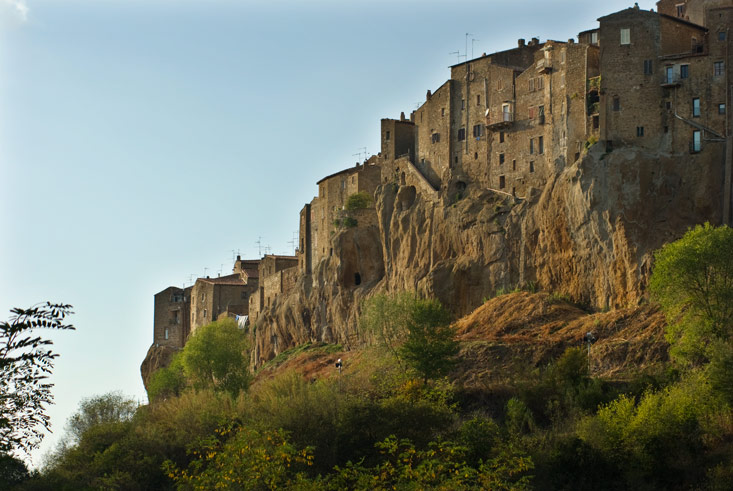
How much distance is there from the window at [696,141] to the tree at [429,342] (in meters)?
18.4

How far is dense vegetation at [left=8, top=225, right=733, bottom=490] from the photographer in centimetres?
4869

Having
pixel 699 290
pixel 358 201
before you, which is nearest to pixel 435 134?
pixel 358 201

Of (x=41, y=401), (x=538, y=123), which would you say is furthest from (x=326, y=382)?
(x=41, y=401)

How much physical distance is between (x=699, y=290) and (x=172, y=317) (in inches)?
3236

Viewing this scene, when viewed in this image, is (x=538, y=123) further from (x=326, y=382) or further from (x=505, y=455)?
(x=505, y=455)

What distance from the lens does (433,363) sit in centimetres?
6525

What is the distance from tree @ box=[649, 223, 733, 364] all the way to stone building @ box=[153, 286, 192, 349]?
78.1 meters

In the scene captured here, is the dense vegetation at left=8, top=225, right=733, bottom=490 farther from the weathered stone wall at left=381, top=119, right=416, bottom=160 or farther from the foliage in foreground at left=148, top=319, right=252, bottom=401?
the weathered stone wall at left=381, top=119, right=416, bottom=160

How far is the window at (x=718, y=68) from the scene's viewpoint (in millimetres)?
67562

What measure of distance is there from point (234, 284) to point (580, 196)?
59839 mm

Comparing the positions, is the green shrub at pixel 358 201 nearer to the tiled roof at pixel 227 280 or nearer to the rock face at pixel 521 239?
the rock face at pixel 521 239

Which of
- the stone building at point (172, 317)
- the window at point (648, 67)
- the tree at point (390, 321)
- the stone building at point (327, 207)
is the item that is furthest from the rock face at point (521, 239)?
the stone building at point (172, 317)

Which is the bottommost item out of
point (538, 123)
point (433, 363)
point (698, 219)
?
point (433, 363)

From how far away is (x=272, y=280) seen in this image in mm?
106812
